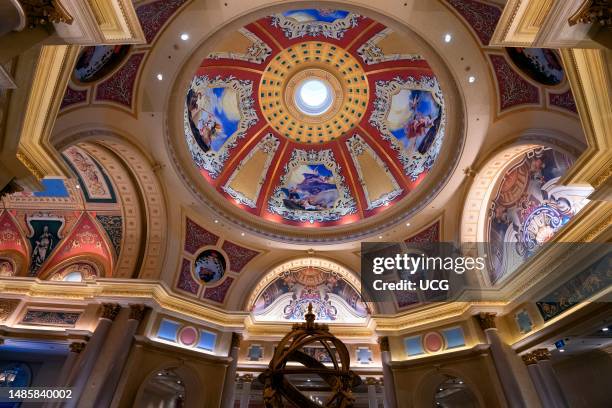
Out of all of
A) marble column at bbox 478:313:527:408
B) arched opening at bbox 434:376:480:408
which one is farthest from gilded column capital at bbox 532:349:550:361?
arched opening at bbox 434:376:480:408

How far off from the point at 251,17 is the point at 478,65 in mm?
7485

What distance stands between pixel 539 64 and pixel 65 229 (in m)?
18.5

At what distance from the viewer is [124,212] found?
1484 centimetres

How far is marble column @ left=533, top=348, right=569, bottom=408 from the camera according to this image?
34.7ft

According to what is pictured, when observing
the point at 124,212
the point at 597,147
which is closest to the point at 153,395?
the point at 124,212

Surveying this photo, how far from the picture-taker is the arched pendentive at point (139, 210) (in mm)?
13516

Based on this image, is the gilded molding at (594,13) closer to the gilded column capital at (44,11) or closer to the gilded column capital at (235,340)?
the gilded column capital at (44,11)

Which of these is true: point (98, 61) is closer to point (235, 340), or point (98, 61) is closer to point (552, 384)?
point (235, 340)

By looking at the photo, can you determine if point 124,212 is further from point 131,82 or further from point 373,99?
point 373,99

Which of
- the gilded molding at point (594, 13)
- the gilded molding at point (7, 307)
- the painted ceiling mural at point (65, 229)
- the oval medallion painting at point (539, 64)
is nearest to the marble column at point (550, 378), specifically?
the oval medallion painting at point (539, 64)

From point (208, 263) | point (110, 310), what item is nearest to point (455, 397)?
point (208, 263)

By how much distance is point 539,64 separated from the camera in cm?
929

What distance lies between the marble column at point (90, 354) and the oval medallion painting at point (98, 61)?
27.5ft

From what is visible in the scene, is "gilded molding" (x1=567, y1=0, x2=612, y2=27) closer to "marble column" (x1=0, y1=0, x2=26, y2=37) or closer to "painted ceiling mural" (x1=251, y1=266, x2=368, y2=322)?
"marble column" (x1=0, y1=0, x2=26, y2=37)
